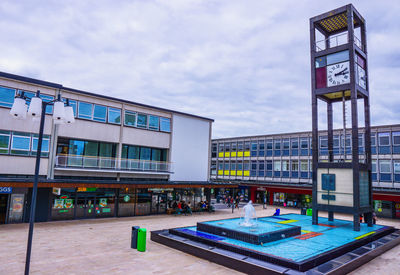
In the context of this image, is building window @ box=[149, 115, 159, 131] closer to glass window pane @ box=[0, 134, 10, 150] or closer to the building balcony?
the building balcony

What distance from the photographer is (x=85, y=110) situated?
23734 millimetres

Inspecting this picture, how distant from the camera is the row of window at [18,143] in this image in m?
19.9

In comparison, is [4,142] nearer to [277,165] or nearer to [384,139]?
[277,165]

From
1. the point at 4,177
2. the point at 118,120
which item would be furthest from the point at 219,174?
the point at 4,177

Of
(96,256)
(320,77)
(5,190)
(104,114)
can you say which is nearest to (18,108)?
(96,256)

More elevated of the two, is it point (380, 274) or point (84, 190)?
point (84, 190)

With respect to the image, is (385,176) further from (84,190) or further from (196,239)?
(84,190)

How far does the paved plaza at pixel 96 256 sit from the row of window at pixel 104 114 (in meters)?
8.78

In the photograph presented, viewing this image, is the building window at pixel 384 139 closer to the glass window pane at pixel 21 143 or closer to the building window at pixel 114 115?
the building window at pixel 114 115

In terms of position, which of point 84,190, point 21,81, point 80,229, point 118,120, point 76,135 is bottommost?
point 80,229

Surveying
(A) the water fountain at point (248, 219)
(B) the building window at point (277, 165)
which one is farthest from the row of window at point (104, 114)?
(B) the building window at point (277, 165)

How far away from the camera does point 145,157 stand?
27938 millimetres

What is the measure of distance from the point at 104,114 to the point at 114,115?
0.91 m

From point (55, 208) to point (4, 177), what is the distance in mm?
4004
